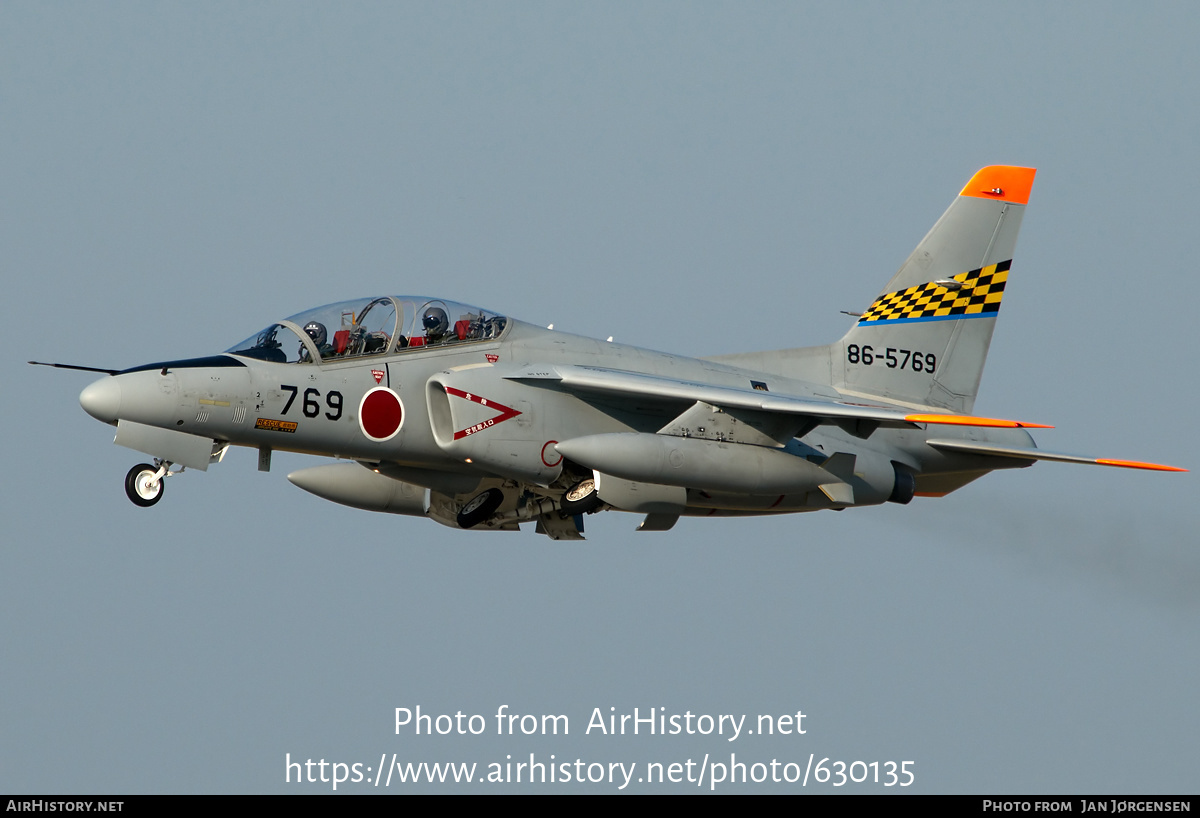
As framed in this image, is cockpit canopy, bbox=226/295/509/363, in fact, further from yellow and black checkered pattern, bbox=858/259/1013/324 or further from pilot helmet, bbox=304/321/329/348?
yellow and black checkered pattern, bbox=858/259/1013/324

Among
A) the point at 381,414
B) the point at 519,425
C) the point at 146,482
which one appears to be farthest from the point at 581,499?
the point at 146,482

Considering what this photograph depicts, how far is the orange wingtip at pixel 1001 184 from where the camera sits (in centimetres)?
1894

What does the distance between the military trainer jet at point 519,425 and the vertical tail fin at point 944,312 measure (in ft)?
2.30

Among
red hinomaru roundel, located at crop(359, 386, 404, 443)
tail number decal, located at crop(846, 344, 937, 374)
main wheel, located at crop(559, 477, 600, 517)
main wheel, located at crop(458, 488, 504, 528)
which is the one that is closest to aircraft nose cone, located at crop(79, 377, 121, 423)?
red hinomaru roundel, located at crop(359, 386, 404, 443)

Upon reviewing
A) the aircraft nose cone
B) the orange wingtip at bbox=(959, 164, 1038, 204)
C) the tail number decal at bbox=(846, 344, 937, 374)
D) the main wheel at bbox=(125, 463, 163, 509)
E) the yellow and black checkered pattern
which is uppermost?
the orange wingtip at bbox=(959, 164, 1038, 204)

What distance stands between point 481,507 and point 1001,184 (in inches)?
326

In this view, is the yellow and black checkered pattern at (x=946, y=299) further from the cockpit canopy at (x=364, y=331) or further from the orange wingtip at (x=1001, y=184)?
the cockpit canopy at (x=364, y=331)

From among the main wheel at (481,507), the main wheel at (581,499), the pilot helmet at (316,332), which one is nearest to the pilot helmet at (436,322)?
the pilot helmet at (316,332)

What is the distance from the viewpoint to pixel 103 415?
13.0 m

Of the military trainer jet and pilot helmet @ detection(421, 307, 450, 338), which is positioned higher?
pilot helmet @ detection(421, 307, 450, 338)

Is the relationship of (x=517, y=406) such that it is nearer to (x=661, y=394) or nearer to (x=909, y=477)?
(x=661, y=394)

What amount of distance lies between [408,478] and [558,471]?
1898mm

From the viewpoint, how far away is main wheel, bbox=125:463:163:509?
13.3 meters
